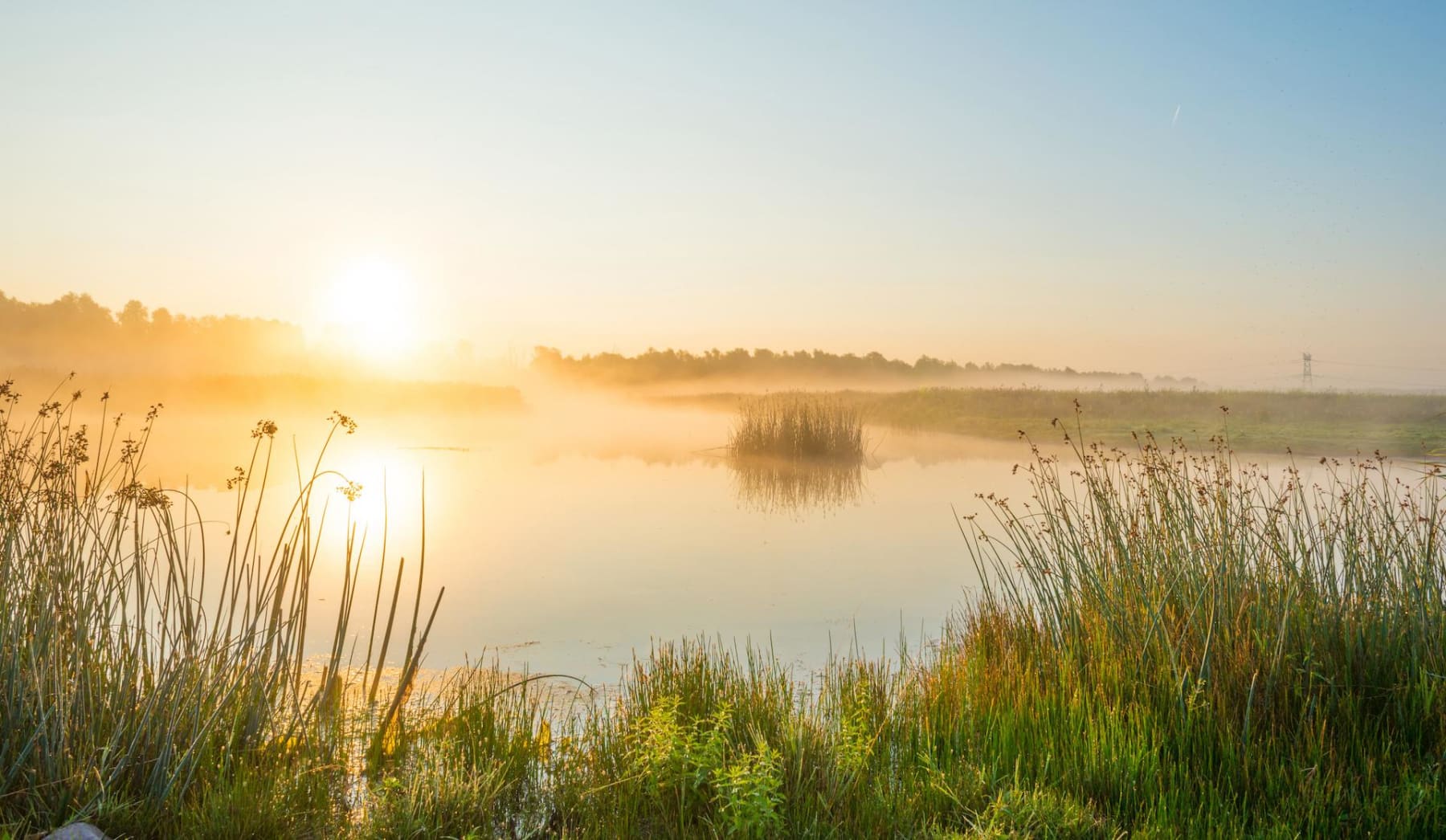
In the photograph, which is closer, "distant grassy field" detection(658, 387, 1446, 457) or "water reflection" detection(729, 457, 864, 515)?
"water reflection" detection(729, 457, 864, 515)

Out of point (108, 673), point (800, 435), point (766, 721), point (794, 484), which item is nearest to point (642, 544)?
point (794, 484)

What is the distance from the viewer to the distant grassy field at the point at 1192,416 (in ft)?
59.0

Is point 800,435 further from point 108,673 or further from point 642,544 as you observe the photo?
point 108,673

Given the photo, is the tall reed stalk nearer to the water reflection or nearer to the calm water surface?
the calm water surface

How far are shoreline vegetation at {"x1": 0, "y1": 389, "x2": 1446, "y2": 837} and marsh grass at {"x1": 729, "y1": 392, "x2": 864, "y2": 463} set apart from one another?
39.5ft

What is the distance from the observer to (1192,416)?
24406 millimetres

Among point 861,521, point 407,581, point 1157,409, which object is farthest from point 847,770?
point 1157,409

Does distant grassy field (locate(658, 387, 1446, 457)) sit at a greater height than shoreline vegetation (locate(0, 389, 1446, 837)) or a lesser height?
greater

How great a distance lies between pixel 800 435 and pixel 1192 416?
1437 cm

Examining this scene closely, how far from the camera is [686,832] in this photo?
2.75m

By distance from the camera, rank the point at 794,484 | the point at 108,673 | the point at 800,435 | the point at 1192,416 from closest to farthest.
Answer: the point at 108,673 < the point at 794,484 < the point at 800,435 < the point at 1192,416

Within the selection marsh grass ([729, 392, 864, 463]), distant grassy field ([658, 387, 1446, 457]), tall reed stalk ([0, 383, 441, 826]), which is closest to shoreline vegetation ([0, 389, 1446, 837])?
tall reed stalk ([0, 383, 441, 826])

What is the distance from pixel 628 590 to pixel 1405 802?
5.32m

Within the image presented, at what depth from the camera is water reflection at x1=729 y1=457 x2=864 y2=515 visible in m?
11.9
